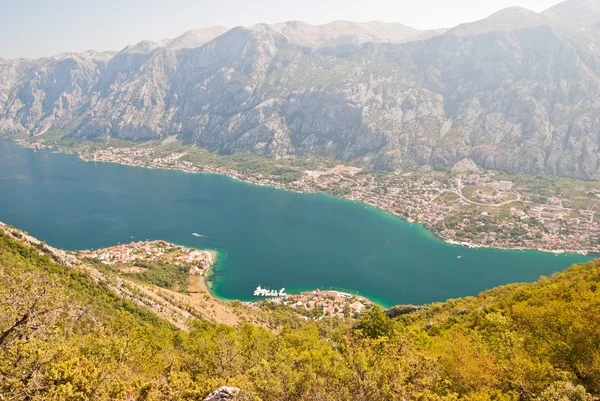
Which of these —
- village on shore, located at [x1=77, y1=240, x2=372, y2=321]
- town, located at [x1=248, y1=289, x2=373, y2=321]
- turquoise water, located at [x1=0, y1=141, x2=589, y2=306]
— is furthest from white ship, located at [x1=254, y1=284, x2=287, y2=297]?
turquoise water, located at [x1=0, y1=141, x2=589, y2=306]

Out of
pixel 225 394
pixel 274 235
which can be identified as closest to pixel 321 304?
pixel 274 235

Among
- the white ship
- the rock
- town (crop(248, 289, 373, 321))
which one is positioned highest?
the rock

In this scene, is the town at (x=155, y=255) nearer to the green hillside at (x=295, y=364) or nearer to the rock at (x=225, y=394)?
the green hillside at (x=295, y=364)

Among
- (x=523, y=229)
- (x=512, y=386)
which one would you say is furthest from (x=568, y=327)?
(x=523, y=229)

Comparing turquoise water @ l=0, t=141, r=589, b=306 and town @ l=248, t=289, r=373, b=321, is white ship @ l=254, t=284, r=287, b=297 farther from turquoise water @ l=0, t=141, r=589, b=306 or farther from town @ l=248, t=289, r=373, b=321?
turquoise water @ l=0, t=141, r=589, b=306

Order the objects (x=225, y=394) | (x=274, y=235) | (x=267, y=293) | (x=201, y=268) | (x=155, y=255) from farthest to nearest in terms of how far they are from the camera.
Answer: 1. (x=274, y=235)
2. (x=155, y=255)
3. (x=201, y=268)
4. (x=267, y=293)
5. (x=225, y=394)

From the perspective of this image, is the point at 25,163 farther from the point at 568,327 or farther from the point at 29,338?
the point at 568,327

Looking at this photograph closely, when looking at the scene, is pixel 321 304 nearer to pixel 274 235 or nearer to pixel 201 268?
pixel 201 268

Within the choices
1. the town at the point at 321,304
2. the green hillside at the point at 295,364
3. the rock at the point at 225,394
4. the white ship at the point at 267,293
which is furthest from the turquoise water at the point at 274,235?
the rock at the point at 225,394

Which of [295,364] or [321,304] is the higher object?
[295,364]
